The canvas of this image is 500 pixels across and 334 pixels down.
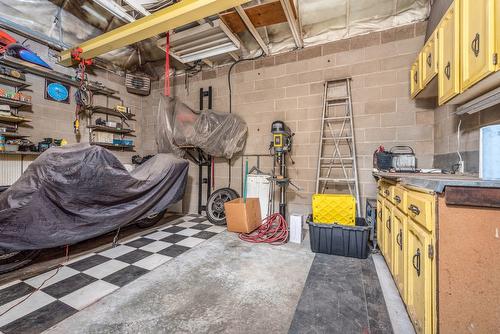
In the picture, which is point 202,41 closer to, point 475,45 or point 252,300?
point 475,45

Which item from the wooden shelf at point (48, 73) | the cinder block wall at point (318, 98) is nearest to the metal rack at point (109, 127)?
the wooden shelf at point (48, 73)

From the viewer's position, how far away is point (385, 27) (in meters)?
2.87

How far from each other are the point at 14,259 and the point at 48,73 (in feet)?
8.54

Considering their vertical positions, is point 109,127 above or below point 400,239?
above

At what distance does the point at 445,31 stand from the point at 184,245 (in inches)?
122

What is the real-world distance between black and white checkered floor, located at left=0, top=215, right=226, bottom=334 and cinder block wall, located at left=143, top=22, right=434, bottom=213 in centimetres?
164

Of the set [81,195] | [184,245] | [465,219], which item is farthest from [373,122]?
[81,195]

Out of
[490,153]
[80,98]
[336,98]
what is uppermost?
[80,98]

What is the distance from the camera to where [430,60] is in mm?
1987

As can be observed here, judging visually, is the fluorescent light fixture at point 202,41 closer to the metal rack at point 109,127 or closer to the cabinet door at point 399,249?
the metal rack at point 109,127

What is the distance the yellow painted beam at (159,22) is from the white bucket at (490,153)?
6.65ft

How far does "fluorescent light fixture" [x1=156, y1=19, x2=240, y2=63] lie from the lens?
286 centimetres

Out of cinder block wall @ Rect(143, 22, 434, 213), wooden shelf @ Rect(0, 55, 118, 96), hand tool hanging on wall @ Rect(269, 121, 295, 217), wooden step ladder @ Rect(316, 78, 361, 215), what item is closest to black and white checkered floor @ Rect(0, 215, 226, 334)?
hand tool hanging on wall @ Rect(269, 121, 295, 217)

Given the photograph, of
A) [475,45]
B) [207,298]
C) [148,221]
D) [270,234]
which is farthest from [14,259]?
[475,45]
